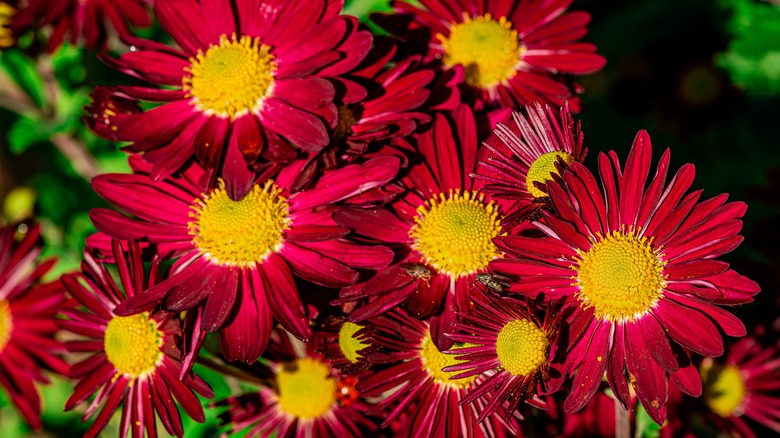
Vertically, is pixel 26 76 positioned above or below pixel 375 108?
above

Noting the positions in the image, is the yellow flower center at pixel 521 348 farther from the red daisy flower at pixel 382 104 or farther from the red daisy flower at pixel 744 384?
the red daisy flower at pixel 744 384

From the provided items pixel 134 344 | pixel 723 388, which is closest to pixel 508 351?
pixel 134 344

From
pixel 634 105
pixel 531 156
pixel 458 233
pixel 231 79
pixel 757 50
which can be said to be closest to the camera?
pixel 531 156

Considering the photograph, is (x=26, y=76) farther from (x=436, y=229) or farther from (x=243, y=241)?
(x=436, y=229)

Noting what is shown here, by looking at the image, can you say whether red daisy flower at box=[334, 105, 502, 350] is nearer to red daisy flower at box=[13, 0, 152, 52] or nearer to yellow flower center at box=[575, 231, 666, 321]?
yellow flower center at box=[575, 231, 666, 321]

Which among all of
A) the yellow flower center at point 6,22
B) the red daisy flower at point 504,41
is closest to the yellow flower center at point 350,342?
the red daisy flower at point 504,41

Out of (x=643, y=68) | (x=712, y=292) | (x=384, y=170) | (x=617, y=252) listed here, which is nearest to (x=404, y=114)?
(x=384, y=170)
